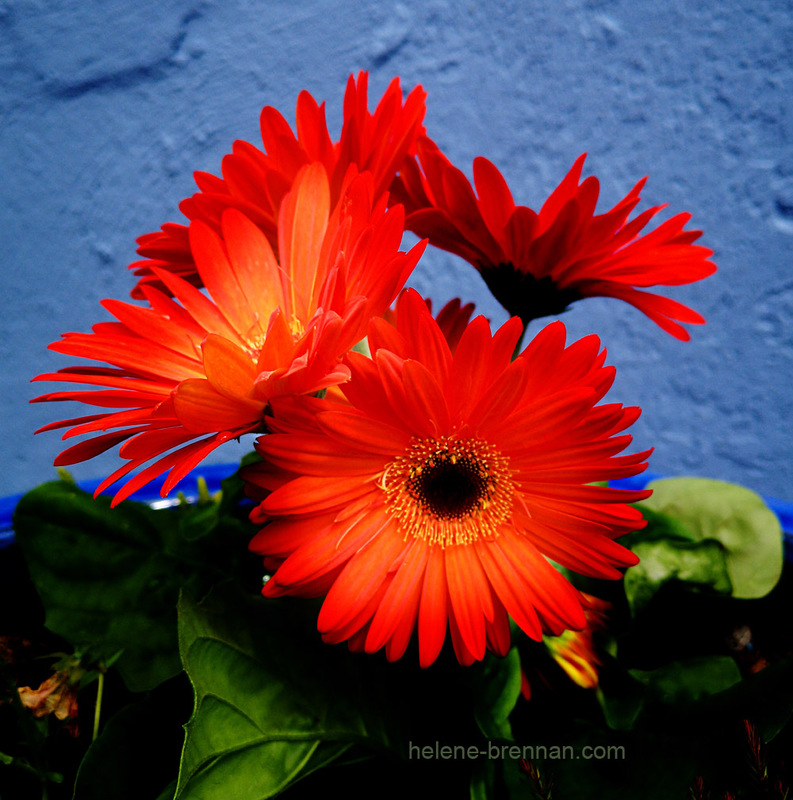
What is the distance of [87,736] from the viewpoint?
358 mm

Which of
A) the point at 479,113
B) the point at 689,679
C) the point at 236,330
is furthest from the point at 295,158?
the point at 479,113

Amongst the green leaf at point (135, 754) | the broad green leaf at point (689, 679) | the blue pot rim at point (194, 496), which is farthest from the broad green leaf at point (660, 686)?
the green leaf at point (135, 754)

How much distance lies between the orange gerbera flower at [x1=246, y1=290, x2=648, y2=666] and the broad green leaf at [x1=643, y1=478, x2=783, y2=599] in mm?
181

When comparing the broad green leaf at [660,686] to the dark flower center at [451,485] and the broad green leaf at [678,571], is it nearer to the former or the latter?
the broad green leaf at [678,571]

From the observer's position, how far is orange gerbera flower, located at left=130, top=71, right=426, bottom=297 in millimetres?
252

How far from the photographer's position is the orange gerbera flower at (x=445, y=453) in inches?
8.4

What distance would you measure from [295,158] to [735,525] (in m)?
0.35

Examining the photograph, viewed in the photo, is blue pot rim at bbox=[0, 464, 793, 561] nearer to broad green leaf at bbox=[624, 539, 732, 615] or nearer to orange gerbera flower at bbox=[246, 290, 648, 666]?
broad green leaf at bbox=[624, 539, 732, 615]

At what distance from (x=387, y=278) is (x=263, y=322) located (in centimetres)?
11

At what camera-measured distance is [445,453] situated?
0.27 m

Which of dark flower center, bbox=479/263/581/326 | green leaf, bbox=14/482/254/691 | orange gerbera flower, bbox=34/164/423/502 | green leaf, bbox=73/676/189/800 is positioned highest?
orange gerbera flower, bbox=34/164/423/502

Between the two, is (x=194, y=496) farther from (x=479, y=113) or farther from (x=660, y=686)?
(x=479, y=113)

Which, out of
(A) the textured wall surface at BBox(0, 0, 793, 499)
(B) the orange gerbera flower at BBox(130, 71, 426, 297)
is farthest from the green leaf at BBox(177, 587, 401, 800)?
(A) the textured wall surface at BBox(0, 0, 793, 499)

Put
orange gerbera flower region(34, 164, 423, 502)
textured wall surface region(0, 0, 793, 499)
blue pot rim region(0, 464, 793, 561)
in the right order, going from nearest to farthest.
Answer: orange gerbera flower region(34, 164, 423, 502) → blue pot rim region(0, 464, 793, 561) → textured wall surface region(0, 0, 793, 499)
